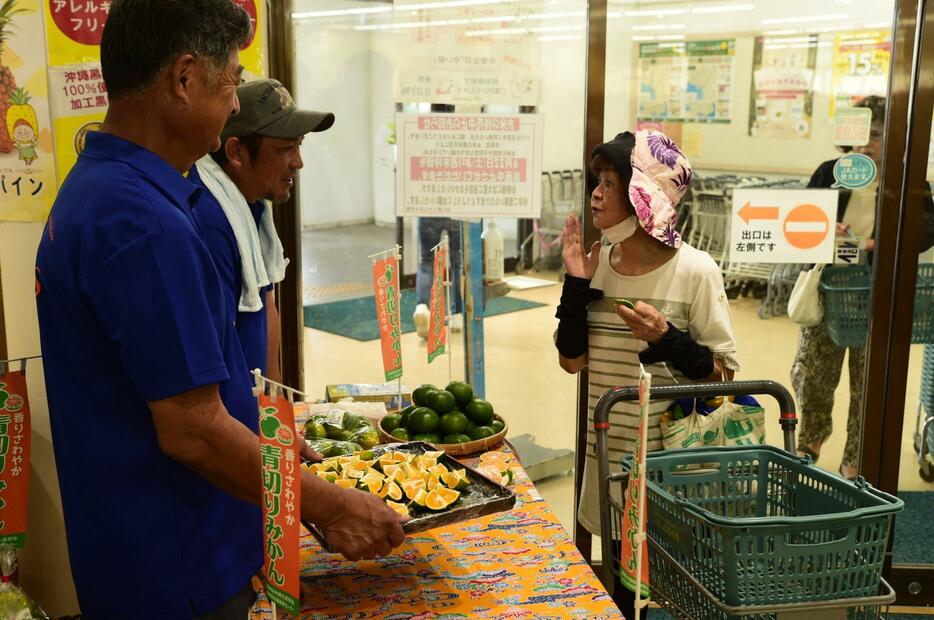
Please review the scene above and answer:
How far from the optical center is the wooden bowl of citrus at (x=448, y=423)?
8.11ft

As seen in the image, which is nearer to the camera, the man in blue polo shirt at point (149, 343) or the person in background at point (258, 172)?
the man in blue polo shirt at point (149, 343)

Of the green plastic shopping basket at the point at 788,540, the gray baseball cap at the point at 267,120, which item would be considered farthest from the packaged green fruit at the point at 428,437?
the gray baseball cap at the point at 267,120

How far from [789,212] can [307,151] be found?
176 centimetres

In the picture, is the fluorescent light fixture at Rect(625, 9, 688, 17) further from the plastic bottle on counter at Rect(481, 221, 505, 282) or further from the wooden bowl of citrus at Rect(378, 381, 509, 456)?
the wooden bowl of citrus at Rect(378, 381, 509, 456)

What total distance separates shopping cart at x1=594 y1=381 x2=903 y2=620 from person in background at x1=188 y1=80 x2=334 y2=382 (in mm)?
835

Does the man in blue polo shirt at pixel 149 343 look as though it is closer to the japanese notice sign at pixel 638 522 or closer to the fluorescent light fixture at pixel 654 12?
the japanese notice sign at pixel 638 522

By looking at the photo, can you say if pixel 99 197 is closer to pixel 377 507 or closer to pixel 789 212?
pixel 377 507

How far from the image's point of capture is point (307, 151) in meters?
3.32

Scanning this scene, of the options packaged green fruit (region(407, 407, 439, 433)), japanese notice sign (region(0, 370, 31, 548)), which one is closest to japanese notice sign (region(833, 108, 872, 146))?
packaged green fruit (region(407, 407, 439, 433))

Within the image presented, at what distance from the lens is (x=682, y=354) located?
2.38m

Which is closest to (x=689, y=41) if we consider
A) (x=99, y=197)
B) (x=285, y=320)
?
(x=285, y=320)

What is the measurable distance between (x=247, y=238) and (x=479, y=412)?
953 millimetres

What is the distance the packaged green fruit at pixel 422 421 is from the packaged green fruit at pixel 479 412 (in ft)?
0.45

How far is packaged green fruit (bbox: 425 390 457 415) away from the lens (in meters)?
2.54
